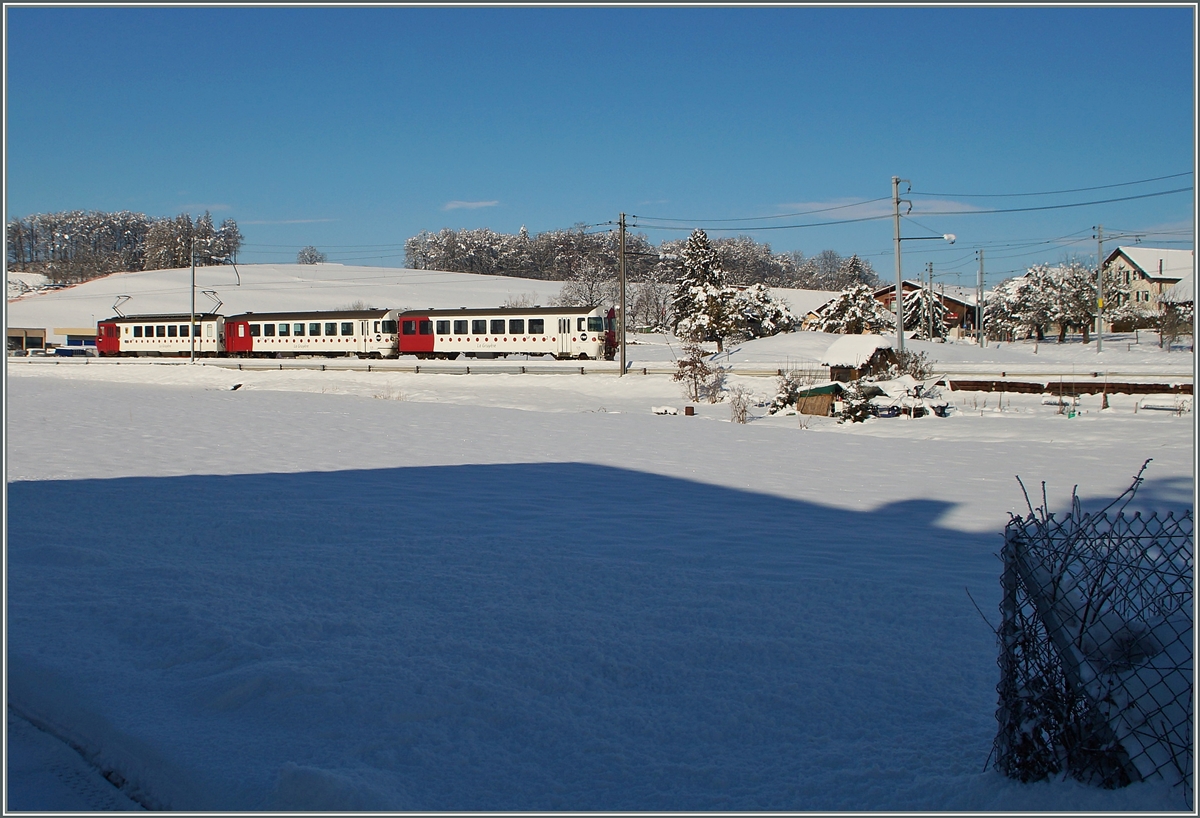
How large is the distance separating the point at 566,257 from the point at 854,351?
10256cm

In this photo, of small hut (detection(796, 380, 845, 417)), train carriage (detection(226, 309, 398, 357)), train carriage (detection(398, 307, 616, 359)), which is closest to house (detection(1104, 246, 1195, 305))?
train carriage (detection(398, 307, 616, 359))

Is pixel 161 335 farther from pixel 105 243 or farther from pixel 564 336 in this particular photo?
pixel 105 243

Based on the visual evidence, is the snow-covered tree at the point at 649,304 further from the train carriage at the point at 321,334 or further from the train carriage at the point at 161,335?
the train carriage at the point at 161,335

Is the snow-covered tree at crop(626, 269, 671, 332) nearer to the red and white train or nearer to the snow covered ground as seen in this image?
the red and white train

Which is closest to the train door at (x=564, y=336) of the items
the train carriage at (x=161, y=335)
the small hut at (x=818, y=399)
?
the train carriage at (x=161, y=335)

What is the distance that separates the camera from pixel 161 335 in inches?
2125

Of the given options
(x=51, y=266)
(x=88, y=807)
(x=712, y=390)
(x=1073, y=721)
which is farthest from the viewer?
(x=51, y=266)

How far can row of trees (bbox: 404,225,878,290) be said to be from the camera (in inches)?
4732

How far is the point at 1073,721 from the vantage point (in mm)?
3324

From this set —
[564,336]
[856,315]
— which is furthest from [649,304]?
[564,336]

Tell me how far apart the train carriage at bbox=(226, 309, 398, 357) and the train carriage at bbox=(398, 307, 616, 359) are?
1438 mm

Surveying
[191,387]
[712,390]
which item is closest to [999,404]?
[712,390]

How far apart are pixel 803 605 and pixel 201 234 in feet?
491

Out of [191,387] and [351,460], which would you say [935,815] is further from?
[191,387]
